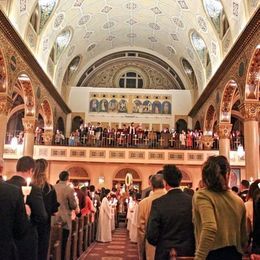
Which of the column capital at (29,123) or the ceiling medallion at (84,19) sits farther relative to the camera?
the ceiling medallion at (84,19)

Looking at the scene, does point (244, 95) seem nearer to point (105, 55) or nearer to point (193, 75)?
→ point (193, 75)

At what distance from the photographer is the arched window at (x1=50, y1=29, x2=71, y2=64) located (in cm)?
2286

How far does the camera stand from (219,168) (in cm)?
299

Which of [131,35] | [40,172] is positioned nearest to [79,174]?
[131,35]

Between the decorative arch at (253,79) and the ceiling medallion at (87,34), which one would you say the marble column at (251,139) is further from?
the ceiling medallion at (87,34)

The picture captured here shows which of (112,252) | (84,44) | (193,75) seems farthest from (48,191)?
(193,75)

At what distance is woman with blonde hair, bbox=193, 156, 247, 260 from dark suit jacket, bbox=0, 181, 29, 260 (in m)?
1.50

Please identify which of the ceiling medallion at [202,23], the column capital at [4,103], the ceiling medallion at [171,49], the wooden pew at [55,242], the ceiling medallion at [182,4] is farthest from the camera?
the ceiling medallion at [171,49]

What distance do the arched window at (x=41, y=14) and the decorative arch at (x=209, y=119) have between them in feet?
36.7

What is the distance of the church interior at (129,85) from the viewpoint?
16078 mm

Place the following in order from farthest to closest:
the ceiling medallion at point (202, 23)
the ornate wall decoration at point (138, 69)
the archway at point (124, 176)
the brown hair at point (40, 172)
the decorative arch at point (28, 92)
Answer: the ornate wall decoration at point (138, 69) < the archway at point (124, 176) < the ceiling medallion at point (202, 23) < the decorative arch at point (28, 92) < the brown hair at point (40, 172)

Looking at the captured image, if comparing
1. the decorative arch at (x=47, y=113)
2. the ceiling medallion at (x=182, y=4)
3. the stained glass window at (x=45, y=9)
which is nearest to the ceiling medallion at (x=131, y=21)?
the ceiling medallion at (x=182, y=4)

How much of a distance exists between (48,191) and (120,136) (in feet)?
67.9

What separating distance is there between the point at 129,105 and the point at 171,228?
2720 cm
